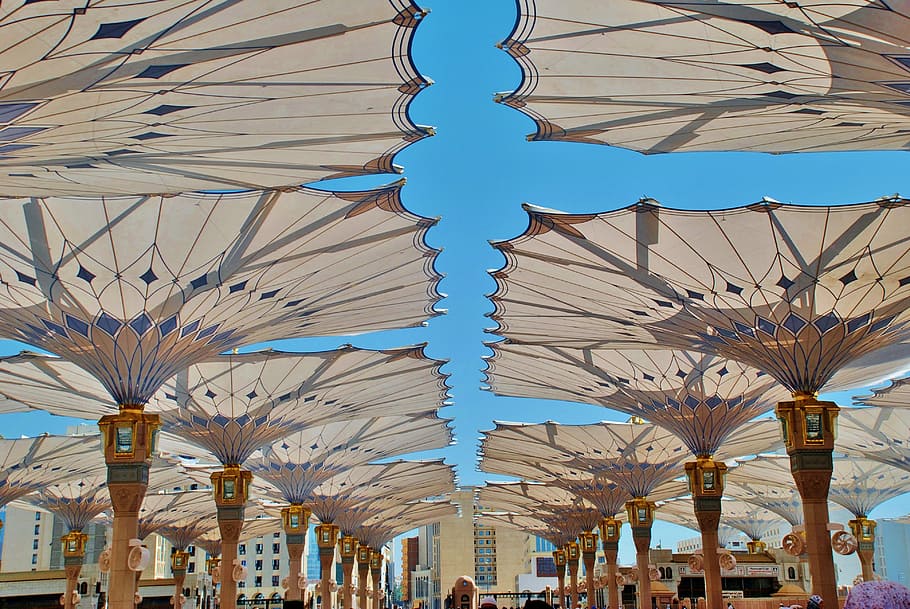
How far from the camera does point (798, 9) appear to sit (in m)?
11.0

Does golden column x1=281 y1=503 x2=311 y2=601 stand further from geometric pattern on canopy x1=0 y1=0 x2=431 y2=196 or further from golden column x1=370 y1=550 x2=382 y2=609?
golden column x1=370 y1=550 x2=382 y2=609

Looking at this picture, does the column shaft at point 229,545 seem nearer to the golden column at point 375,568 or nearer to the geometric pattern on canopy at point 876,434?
the geometric pattern on canopy at point 876,434

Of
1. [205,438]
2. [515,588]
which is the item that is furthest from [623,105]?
[515,588]

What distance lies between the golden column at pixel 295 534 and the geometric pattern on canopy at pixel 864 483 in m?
24.7

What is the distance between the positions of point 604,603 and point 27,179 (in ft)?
236

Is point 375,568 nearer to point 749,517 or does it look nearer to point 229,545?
point 749,517

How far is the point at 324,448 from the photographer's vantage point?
3975cm

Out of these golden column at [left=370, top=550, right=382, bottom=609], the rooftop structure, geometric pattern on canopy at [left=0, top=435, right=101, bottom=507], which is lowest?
golden column at [left=370, top=550, right=382, bottom=609]

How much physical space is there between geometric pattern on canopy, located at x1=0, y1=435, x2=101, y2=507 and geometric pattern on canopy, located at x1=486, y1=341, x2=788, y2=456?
62.6ft

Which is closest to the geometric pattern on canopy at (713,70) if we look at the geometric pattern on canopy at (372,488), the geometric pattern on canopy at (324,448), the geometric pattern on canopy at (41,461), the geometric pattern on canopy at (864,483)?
the geometric pattern on canopy at (324,448)

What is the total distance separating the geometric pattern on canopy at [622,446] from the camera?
124ft

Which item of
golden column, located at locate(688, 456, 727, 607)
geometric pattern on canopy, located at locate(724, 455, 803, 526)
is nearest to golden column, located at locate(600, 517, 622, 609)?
geometric pattern on canopy, located at locate(724, 455, 803, 526)

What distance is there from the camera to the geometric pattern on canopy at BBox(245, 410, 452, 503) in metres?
38.8

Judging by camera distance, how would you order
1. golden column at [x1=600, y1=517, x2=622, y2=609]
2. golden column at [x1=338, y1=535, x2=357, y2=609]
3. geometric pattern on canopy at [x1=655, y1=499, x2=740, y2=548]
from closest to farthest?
golden column at [x1=600, y1=517, x2=622, y2=609] → golden column at [x1=338, y1=535, x2=357, y2=609] → geometric pattern on canopy at [x1=655, y1=499, x2=740, y2=548]
